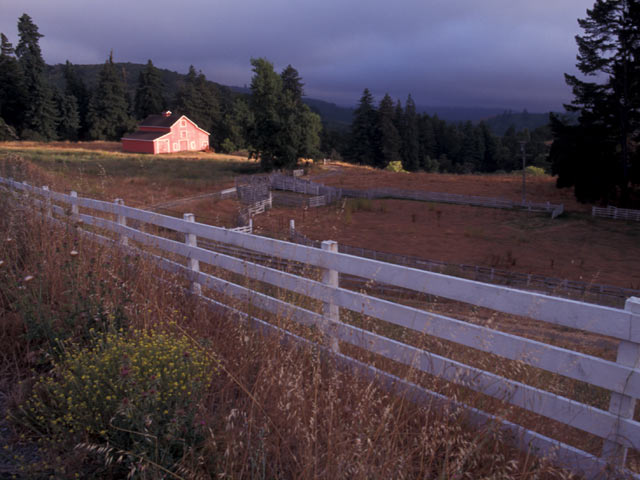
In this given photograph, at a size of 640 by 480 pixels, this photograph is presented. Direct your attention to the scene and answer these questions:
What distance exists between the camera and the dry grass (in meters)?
2.52

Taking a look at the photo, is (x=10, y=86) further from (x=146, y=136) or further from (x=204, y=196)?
(x=204, y=196)

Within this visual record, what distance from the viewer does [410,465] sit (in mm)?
2582

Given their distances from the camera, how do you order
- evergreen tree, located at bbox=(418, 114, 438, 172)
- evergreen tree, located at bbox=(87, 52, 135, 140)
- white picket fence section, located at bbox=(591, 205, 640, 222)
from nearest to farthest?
white picket fence section, located at bbox=(591, 205, 640, 222), evergreen tree, located at bbox=(87, 52, 135, 140), evergreen tree, located at bbox=(418, 114, 438, 172)

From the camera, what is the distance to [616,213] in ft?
121

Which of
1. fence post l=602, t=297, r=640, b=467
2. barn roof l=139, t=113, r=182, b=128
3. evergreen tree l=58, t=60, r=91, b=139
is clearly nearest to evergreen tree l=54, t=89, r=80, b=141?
evergreen tree l=58, t=60, r=91, b=139

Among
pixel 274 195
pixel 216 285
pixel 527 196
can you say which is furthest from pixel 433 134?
pixel 216 285

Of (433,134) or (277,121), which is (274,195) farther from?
(433,134)

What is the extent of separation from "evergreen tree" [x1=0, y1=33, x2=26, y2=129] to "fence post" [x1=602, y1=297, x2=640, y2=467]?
84101 mm

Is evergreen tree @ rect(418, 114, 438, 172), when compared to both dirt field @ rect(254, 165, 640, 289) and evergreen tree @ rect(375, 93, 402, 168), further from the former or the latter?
dirt field @ rect(254, 165, 640, 289)

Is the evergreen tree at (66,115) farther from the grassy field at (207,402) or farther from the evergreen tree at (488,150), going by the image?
the evergreen tree at (488,150)

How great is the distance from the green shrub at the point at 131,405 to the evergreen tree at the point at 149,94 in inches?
3641

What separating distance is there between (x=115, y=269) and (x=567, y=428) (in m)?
4.60

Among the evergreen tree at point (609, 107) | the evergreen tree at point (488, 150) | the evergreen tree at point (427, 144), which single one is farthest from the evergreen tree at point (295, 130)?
the evergreen tree at point (488, 150)

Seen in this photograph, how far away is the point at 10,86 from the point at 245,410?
84504 mm
